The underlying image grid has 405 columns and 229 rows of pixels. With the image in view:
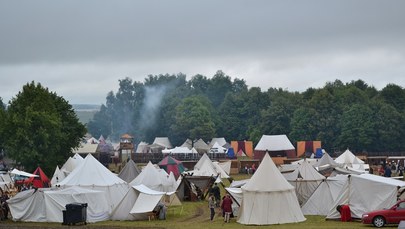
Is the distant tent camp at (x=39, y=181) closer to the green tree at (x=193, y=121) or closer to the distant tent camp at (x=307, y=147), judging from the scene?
the distant tent camp at (x=307, y=147)

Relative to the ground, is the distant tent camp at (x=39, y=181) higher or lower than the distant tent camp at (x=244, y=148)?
lower

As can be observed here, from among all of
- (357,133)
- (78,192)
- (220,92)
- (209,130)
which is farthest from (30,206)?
(220,92)

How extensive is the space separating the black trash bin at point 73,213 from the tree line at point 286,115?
239ft

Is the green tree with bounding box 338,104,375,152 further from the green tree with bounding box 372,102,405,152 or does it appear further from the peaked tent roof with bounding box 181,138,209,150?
the peaked tent roof with bounding box 181,138,209,150

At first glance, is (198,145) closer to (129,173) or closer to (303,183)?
(129,173)

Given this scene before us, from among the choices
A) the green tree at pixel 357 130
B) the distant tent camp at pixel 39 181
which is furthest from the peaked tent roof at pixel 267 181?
the green tree at pixel 357 130

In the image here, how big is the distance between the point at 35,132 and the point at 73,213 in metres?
32.5

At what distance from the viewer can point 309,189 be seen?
40.1 m

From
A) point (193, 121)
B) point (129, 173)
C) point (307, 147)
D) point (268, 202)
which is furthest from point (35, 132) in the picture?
point (193, 121)

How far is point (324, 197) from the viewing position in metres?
36.4

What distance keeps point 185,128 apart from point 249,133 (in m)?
11.0

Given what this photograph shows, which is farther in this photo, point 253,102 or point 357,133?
point 253,102

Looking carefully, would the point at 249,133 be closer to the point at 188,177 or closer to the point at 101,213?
the point at 188,177

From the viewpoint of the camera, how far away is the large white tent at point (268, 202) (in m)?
32.9
